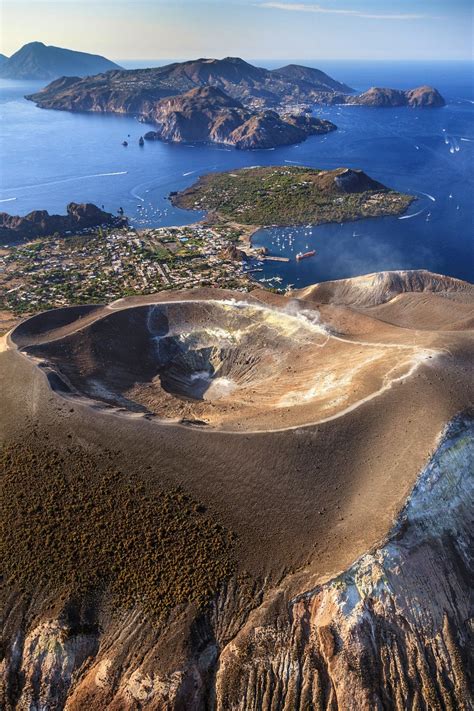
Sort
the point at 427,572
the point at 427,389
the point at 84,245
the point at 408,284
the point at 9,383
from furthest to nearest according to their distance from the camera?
the point at 84,245 → the point at 408,284 → the point at 9,383 → the point at 427,389 → the point at 427,572

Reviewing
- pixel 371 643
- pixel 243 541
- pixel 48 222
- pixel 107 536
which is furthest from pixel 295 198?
pixel 371 643

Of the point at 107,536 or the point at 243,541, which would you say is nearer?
the point at 243,541

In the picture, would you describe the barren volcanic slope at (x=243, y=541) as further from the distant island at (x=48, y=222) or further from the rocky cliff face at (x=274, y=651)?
the distant island at (x=48, y=222)

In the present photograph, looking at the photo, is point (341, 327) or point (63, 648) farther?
point (341, 327)

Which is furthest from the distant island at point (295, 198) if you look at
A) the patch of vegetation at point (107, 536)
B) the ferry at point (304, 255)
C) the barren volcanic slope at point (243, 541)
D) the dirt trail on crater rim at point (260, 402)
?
the patch of vegetation at point (107, 536)

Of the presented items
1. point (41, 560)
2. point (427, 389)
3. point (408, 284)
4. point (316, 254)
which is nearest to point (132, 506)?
point (41, 560)

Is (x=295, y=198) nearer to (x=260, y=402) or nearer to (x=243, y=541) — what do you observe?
(x=260, y=402)

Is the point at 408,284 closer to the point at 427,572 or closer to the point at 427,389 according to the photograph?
the point at 427,389

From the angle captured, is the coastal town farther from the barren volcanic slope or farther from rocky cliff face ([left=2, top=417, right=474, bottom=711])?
rocky cliff face ([left=2, top=417, right=474, bottom=711])
